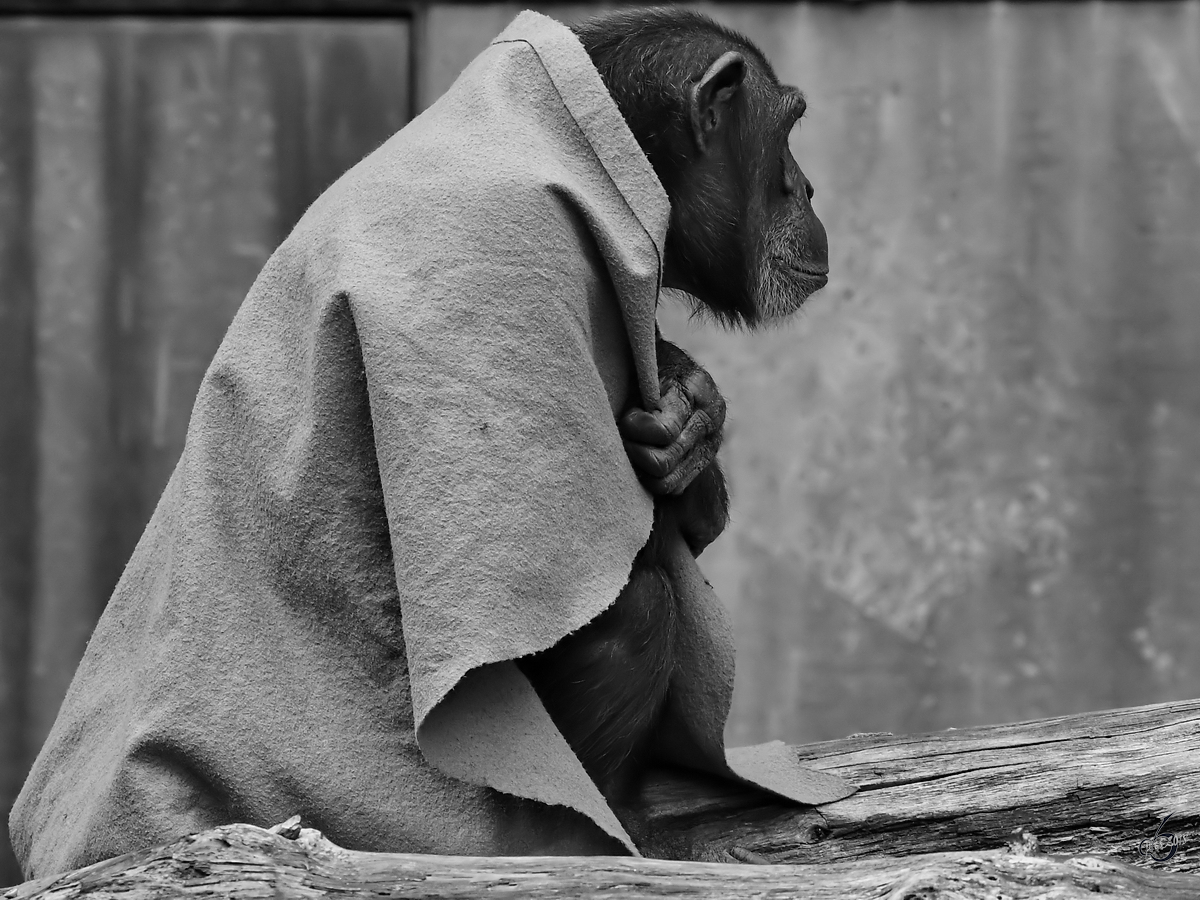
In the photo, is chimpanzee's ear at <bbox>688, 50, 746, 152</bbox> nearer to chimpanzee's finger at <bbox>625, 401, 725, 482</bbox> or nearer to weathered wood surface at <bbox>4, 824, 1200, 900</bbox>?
chimpanzee's finger at <bbox>625, 401, 725, 482</bbox>

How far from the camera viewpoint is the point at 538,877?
160cm

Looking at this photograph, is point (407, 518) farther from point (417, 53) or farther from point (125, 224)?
point (125, 224)

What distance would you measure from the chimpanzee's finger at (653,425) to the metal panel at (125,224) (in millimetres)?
2192

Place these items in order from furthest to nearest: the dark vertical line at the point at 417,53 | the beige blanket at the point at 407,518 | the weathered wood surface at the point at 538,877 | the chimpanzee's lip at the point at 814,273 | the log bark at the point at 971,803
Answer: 1. the dark vertical line at the point at 417,53
2. the chimpanzee's lip at the point at 814,273
3. the log bark at the point at 971,803
4. the beige blanket at the point at 407,518
5. the weathered wood surface at the point at 538,877

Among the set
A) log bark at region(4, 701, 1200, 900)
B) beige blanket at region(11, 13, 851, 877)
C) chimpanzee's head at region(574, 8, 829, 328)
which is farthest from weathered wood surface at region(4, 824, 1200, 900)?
chimpanzee's head at region(574, 8, 829, 328)

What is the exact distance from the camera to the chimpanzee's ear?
2209mm

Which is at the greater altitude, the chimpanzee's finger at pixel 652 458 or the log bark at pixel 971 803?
the chimpanzee's finger at pixel 652 458

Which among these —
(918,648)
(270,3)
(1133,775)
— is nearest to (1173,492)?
(918,648)

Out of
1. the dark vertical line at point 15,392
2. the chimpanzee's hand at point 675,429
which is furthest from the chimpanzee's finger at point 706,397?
the dark vertical line at point 15,392

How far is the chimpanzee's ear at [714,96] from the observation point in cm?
221

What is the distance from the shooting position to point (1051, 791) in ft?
7.73

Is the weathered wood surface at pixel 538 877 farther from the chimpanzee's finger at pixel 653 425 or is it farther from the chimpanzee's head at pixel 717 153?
the chimpanzee's head at pixel 717 153

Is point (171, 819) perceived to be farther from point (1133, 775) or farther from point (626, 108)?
point (1133, 775)

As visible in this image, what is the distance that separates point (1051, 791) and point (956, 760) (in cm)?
16
